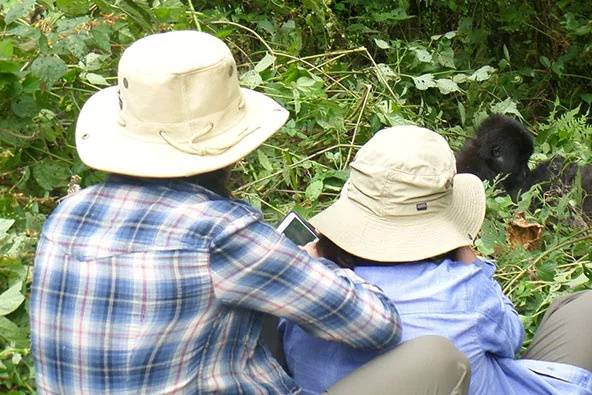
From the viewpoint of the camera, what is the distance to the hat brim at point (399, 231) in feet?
5.81

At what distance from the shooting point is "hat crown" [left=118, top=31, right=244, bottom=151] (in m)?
1.52

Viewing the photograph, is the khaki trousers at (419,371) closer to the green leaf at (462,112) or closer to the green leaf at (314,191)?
the green leaf at (314,191)

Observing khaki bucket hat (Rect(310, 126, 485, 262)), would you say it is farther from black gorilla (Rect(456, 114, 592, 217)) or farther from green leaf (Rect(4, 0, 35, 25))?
black gorilla (Rect(456, 114, 592, 217))

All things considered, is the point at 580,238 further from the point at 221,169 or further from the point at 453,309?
the point at 221,169

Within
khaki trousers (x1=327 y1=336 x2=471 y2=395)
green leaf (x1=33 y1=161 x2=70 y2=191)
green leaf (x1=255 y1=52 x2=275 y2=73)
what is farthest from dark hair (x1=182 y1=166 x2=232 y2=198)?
green leaf (x1=255 y1=52 x2=275 y2=73)

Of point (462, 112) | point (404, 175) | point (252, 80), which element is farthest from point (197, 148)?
point (462, 112)

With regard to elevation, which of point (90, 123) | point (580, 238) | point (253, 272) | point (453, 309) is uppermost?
point (90, 123)

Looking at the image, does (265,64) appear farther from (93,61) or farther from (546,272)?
(546,272)

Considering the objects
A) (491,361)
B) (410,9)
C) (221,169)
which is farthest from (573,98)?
(221,169)

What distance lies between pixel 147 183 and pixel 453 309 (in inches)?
24.5

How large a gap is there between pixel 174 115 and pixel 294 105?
1705 mm

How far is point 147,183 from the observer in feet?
5.07

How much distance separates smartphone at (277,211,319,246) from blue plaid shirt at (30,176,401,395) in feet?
1.57

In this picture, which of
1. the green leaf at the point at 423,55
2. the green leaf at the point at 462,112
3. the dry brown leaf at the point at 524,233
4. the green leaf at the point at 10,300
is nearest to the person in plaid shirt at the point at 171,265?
the green leaf at the point at 10,300
